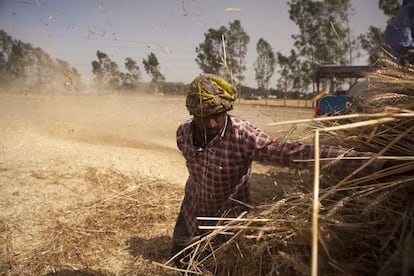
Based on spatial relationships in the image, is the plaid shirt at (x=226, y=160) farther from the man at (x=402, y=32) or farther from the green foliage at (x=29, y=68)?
the green foliage at (x=29, y=68)

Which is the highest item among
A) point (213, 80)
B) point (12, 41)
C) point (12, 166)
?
point (12, 41)

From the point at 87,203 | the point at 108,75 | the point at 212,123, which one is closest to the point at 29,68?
the point at 108,75

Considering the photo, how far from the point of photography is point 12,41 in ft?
81.0

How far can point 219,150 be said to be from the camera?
211cm

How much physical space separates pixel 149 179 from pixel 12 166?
2514mm

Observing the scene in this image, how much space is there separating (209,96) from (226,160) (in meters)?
0.49

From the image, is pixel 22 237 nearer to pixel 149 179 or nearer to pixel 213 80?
pixel 149 179

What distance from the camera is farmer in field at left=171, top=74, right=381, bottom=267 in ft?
6.34

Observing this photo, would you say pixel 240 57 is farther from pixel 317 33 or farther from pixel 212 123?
pixel 212 123

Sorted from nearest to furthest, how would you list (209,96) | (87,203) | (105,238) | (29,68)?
(209,96)
(105,238)
(87,203)
(29,68)

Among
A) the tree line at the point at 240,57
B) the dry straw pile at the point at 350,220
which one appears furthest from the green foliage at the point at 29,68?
the dry straw pile at the point at 350,220

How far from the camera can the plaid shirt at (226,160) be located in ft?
6.29

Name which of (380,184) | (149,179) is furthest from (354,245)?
(149,179)

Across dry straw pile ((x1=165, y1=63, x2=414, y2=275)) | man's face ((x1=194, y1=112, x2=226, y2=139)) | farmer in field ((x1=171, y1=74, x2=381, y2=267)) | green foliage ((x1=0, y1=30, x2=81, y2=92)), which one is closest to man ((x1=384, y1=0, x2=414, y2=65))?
dry straw pile ((x1=165, y1=63, x2=414, y2=275))
